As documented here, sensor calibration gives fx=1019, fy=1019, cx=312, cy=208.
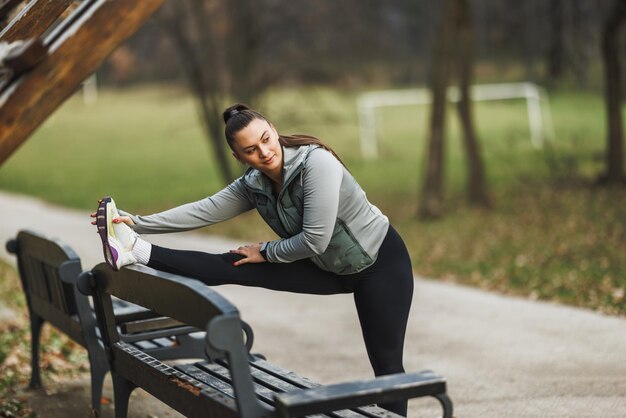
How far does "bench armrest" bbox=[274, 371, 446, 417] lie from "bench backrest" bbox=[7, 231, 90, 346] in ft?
7.61

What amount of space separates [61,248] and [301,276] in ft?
5.66

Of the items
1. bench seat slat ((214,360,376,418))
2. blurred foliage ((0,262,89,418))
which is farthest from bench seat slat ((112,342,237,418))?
blurred foliage ((0,262,89,418))

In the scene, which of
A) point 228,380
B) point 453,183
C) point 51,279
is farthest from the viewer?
point 453,183

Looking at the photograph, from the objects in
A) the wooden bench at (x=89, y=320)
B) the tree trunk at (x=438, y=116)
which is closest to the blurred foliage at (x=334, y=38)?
the tree trunk at (x=438, y=116)

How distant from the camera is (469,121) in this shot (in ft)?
55.6

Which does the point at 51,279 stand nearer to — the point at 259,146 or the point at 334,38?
the point at 259,146

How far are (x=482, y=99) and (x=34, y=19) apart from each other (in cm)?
2898

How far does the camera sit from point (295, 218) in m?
4.12

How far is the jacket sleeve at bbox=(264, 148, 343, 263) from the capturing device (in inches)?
153

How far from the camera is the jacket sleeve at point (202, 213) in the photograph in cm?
443

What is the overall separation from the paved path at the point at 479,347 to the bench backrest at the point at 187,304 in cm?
199

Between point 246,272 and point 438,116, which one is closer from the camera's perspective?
point 246,272

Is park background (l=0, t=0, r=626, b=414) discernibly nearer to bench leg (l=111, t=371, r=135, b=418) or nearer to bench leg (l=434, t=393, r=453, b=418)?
bench leg (l=111, t=371, r=135, b=418)

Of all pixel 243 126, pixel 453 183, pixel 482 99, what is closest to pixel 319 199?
pixel 243 126
